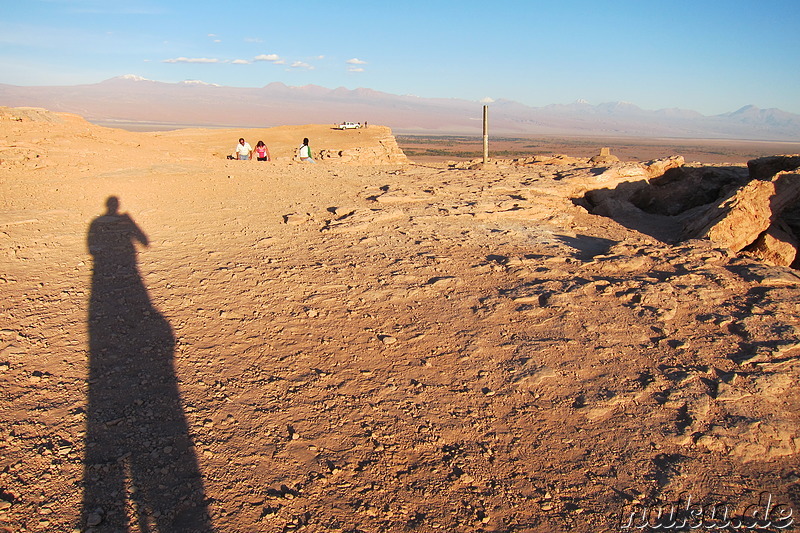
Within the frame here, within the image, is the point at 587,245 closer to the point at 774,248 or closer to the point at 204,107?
the point at 774,248

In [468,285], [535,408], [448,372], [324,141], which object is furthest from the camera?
[324,141]

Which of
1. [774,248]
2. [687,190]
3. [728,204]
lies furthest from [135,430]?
[687,190]

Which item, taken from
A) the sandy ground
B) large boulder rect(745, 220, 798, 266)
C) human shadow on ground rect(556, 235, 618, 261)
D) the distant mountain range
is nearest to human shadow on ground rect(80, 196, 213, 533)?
the sandy ground

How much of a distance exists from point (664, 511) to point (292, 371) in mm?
2351

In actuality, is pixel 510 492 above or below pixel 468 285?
below

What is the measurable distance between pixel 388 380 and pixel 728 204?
5176 mm

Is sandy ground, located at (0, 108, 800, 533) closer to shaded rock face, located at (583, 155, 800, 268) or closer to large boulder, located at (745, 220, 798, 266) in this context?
shaded rock face, located at (583, 155, 800, 268)

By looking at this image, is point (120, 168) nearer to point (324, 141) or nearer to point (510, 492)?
point (510, 492)

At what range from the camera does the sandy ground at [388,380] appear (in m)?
2.49

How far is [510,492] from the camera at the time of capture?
8.41ft

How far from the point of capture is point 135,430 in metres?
2.91

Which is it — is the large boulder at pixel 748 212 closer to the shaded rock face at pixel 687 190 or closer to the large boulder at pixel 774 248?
the large boulder at pixel 774 248

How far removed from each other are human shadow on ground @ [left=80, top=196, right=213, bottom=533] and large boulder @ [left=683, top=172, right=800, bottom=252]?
5.95 meters

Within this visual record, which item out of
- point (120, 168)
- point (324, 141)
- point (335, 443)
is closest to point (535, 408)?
point (335, 443)
